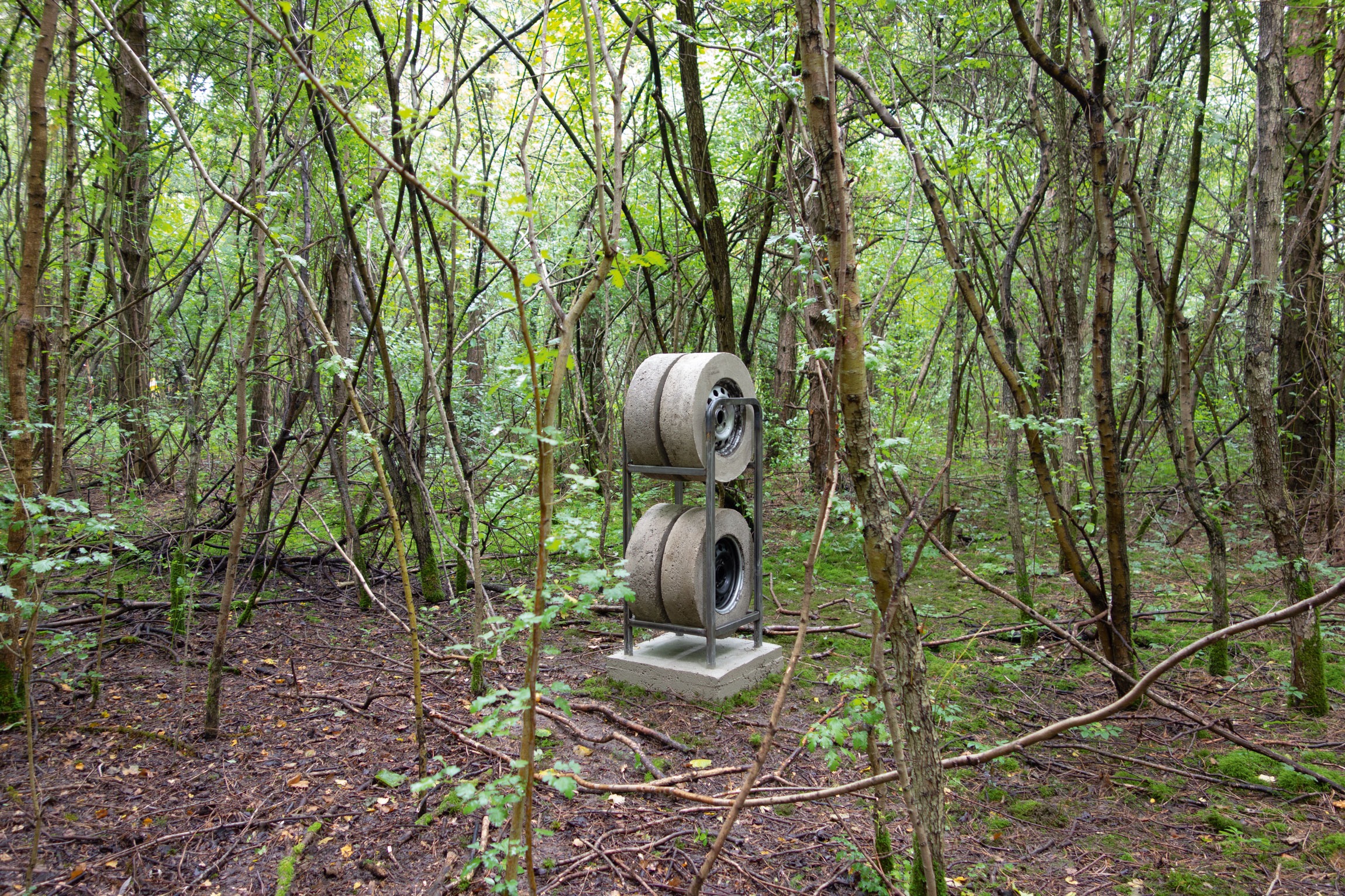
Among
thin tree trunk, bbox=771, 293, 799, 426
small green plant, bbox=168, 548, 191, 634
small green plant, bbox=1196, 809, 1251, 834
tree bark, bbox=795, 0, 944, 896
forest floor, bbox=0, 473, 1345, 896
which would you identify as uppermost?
thin tree trunk, bbox=771, 293, 799, 426

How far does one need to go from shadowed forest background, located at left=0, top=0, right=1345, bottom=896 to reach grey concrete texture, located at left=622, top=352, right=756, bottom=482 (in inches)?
25.7

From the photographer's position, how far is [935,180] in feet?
21.5

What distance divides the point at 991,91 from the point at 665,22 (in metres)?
4.43

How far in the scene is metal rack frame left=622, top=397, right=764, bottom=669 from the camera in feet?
14.4

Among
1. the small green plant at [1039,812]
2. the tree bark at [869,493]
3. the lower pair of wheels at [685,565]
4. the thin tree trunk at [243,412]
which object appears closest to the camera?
the tree bark at [869,493]

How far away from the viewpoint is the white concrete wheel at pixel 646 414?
449 cm

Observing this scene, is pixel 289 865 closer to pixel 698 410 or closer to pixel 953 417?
pixel 698 410

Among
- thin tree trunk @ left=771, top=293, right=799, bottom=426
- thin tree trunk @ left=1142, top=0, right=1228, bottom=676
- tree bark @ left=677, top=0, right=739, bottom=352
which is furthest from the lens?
thin tree trunk @ left=771, top=293, right=799, bottom=426

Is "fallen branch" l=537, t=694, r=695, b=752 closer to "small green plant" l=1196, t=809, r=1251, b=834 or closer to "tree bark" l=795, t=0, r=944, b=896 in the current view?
"tree bark" l=795, t=0, r=944, b=896

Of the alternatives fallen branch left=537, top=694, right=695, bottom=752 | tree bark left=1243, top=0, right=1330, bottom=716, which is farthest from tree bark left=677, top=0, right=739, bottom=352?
tree bark left=1243, top=0, right=1330, bottom=716

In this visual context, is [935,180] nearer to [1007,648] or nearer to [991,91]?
[991,91]

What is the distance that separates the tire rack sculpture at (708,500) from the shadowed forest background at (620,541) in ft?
1.34

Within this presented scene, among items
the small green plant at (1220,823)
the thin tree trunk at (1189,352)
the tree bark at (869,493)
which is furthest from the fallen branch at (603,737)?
the thin tree trunk at (1189,352)

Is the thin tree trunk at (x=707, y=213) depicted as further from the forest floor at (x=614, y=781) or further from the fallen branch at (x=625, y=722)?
the fallen branch at (x=625, y=722)
